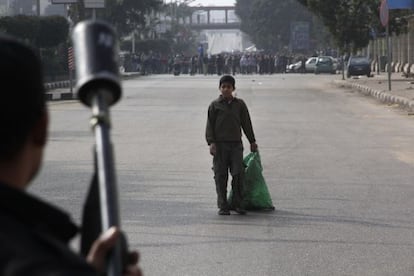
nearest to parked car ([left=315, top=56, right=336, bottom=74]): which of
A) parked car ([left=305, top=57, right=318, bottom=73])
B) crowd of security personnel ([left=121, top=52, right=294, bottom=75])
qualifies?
crowd of security personnel ([left=121, top=52, right=294, bottom=75])

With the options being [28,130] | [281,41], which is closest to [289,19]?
[281,41]

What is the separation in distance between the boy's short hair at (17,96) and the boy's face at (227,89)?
9154 mm

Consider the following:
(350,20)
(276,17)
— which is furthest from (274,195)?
(276,17)

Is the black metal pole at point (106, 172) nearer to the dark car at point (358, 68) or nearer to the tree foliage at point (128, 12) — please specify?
the dark car at point (358, 68)

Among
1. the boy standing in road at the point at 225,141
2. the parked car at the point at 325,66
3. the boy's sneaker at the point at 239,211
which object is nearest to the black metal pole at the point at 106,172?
the boy standing in road at the point at 225,141

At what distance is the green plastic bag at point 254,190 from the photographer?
1135cm

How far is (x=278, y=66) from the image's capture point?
84062 mm

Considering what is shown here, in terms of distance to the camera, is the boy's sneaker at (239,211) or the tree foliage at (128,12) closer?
the boy's sneaker at (239,211)

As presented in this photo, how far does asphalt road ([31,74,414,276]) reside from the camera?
8.77 metres

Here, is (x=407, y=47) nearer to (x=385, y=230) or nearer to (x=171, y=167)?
(x=171, y=167)

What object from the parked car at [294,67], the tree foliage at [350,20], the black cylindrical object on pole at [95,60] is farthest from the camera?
the parked car at [294,67]

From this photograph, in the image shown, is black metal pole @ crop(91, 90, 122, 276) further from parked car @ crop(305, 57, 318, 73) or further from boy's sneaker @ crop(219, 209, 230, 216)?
parked car @ crop(305, 57, 318, 73)

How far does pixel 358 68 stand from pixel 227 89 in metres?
49.6

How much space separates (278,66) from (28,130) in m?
82.5
